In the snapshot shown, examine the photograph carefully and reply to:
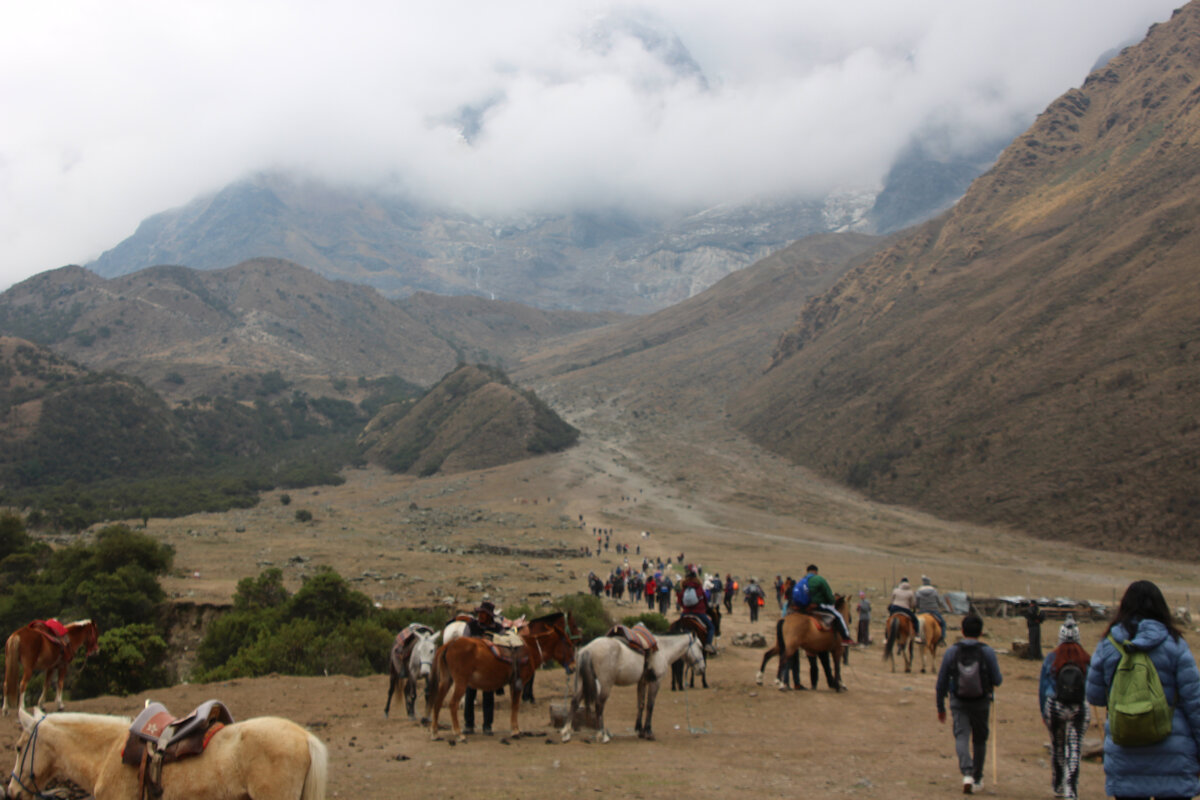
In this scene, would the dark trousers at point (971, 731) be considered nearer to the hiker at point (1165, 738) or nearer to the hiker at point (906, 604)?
the hiker at point (1165, 738)

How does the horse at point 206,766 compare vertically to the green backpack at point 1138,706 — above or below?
below

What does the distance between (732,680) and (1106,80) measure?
127 m

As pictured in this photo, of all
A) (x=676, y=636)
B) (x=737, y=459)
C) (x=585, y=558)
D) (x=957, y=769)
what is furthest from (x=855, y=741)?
(x=737, y=459)

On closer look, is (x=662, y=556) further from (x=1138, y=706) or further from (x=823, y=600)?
(x=1138, y=706)

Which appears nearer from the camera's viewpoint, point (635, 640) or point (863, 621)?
point (635, 640)

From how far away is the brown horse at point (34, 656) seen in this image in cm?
1050

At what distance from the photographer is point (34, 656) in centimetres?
1085

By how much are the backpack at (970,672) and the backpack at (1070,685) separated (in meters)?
0.63

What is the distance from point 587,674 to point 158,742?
546 centimetres

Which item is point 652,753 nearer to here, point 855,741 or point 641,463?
point 855,741

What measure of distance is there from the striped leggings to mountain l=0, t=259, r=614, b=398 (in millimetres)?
117662

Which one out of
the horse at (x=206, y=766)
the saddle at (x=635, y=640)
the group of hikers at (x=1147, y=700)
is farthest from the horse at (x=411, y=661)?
the group of hikers at (x=1147, y=700)

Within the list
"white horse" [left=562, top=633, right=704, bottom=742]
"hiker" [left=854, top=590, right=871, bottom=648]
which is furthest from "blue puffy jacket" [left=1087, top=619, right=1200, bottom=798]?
"hiker" [left=854, top=590, right=871, bottom=648]

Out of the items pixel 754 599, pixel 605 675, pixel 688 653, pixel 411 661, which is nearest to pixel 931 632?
pixel 688 653
